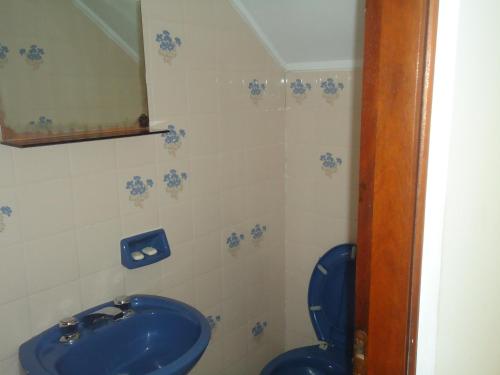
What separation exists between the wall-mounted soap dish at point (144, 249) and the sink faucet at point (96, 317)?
117mm

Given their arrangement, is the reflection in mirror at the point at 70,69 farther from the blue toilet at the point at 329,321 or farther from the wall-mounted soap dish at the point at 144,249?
the blue toilet at the point at 329,321

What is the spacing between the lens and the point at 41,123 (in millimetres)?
1120

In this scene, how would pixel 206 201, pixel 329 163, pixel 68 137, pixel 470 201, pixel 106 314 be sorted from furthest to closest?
1. pixel 329 163
2. pixel 206 201
3. pixel 106 314
4. pixel 68 137
5. pixel 470 201

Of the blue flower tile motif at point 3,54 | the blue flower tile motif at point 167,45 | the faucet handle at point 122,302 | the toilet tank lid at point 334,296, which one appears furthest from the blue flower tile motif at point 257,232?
the blue flower tile motif at point 3,54

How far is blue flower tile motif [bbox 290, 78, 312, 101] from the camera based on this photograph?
1838 millimetres

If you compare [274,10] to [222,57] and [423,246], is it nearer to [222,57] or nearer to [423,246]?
[222,57]

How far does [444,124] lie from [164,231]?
108cm

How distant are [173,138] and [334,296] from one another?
40.3 inches

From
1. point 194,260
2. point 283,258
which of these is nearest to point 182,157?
point 194,260

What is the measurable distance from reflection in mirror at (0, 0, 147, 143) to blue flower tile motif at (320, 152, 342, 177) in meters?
0.83

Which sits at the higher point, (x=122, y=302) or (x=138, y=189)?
(x=138, y=189)

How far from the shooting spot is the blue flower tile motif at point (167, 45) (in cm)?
137

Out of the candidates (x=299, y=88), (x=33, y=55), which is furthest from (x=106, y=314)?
(x=299, y=88)

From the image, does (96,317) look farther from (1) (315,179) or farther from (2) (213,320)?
(1) (315,179)
